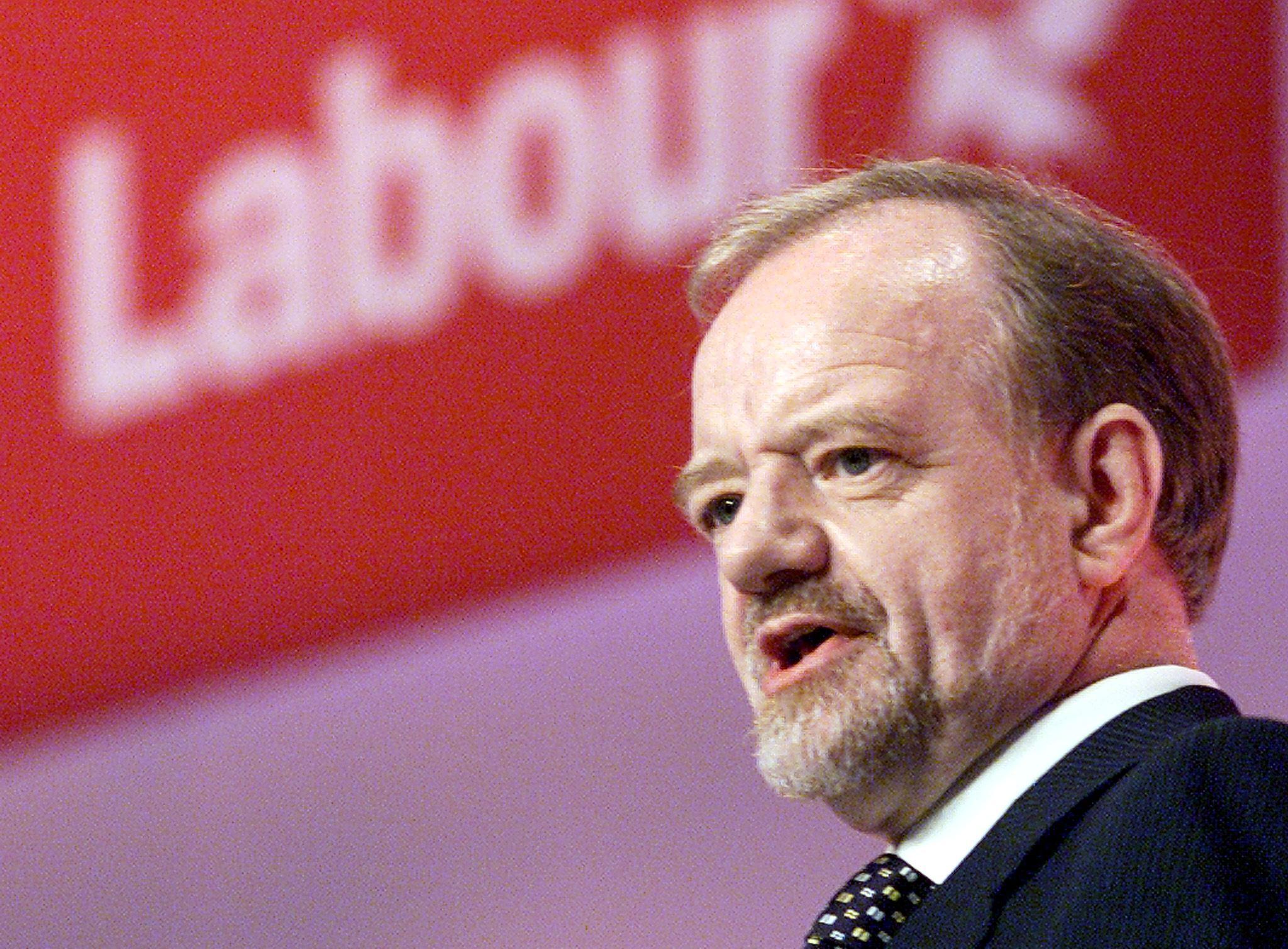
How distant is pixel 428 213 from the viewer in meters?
3.02

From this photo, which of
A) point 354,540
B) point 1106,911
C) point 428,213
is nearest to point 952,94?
point 428,213

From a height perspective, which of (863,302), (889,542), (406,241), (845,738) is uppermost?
(406,241)

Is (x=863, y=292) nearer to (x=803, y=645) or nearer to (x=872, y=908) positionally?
(x=803, y=645)

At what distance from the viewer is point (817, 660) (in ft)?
5.30

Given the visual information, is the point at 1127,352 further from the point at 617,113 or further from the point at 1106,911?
the point at 617,113

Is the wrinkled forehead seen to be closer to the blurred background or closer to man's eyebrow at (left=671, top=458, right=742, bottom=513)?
man's eyebrow at (left=671, top=458, right=742, bottom=513)

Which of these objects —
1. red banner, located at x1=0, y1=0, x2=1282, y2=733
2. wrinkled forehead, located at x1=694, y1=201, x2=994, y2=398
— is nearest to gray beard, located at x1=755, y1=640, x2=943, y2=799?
wrinkled forehead, located at x1=694, y1=201, x2=994, y2=398

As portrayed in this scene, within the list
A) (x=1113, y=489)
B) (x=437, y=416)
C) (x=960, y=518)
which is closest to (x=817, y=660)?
(x=960, y=518)

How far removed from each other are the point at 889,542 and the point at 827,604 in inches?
2.5

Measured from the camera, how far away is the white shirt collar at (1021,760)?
5.08 ft

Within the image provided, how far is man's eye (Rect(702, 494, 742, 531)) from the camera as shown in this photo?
1762 mm

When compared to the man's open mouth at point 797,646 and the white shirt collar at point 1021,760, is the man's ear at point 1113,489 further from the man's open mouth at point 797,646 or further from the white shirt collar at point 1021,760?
the man's open mouth at point 797,646

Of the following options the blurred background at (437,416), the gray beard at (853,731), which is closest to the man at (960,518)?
the gray beard at (853,731)

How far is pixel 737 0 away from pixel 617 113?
0.22 meters
